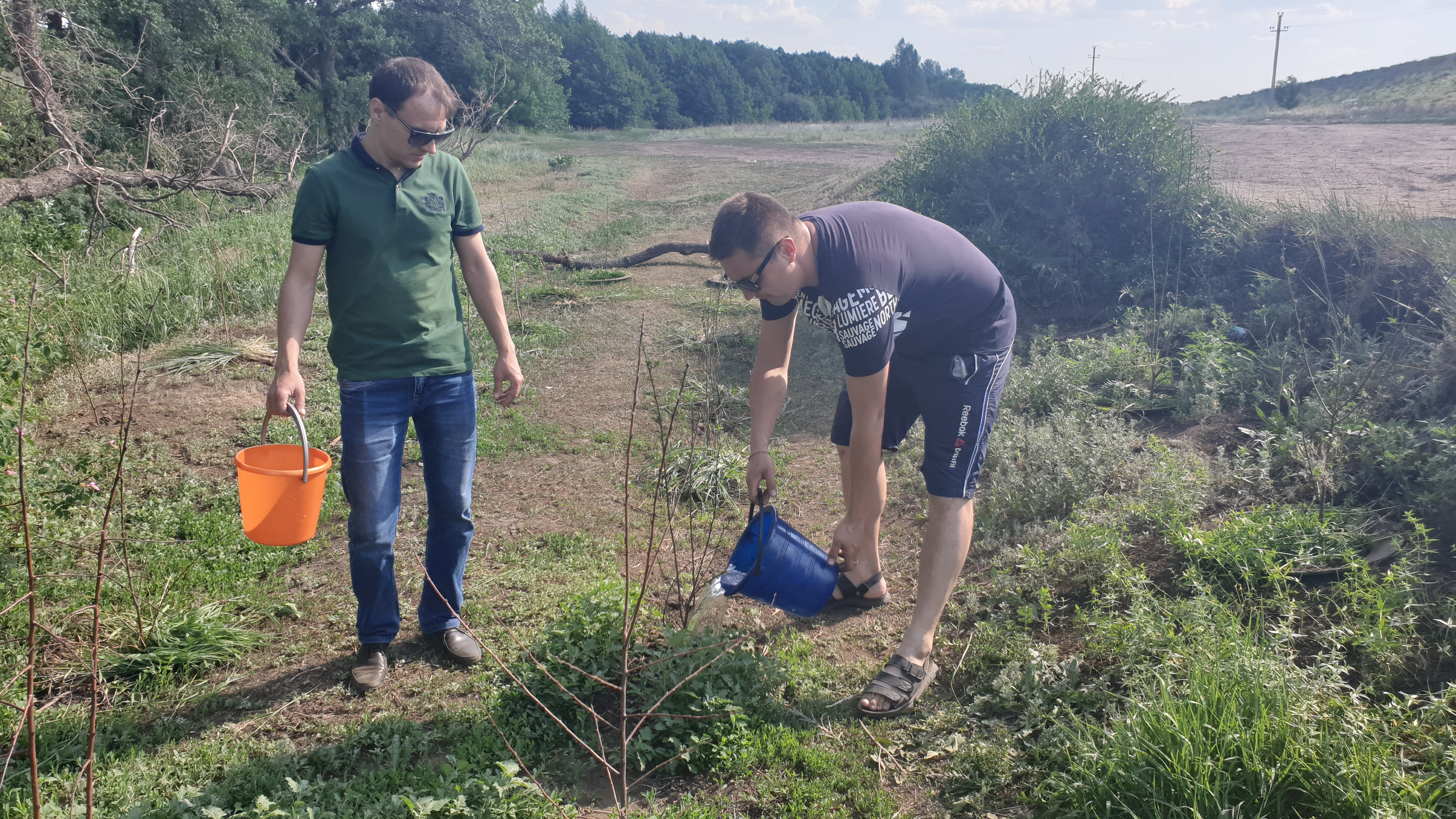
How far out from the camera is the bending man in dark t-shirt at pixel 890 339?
2512 millimetres

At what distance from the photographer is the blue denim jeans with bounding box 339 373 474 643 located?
8.77 feet

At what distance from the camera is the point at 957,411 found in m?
2.83

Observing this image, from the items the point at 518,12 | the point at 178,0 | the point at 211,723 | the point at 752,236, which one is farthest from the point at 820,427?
the point at 518,12

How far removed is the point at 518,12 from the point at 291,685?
35.9m

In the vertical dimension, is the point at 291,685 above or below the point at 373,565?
below

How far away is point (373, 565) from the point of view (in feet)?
9.13

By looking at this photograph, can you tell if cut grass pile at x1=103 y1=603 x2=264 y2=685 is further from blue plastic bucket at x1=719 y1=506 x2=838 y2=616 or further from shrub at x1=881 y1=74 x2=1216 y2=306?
shrub at x1=881 y1=74 x2=1216 y2=306

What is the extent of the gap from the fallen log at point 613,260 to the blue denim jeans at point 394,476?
8.24 metres

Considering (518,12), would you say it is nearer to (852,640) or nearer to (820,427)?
(820,427)

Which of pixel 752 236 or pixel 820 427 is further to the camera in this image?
pixel 820 427

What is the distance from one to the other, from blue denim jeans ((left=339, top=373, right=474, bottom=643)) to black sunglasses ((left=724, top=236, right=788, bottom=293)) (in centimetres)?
102

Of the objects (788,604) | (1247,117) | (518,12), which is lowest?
(788,604)

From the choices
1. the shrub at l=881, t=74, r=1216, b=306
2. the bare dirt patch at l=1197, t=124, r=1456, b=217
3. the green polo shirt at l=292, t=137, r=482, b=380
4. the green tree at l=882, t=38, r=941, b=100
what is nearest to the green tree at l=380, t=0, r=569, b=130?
the bare dirt patch at l=1197, t=124, r=1456, b=217

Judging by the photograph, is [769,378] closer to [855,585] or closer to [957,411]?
[957,411]
